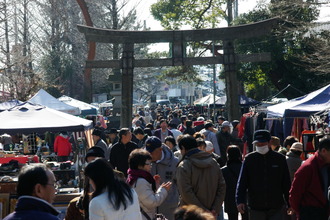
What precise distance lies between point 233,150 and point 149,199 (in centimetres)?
295

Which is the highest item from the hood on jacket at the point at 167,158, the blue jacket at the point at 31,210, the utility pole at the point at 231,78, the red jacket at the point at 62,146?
the utility pole at the point at 231,78

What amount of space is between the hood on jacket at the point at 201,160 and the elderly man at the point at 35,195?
3.34 metres

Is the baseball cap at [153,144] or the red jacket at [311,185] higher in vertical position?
the baseball cap at [153,144]

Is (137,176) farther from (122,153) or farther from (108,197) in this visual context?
(122,153)

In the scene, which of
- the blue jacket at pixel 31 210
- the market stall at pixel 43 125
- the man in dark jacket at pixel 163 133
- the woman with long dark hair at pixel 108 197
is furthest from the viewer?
the man in dark jacket at pixel 163 133

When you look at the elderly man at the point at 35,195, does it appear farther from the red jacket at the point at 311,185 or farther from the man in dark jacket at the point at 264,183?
the man in dark jacket at the point at 264,183

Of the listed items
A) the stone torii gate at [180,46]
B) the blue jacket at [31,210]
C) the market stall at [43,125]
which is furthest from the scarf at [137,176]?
the stone torii gate at [180,46]

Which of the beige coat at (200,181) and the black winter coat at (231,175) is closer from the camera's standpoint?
the beige coat at (200,181)

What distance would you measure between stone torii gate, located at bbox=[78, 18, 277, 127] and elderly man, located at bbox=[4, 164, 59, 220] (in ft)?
61.4

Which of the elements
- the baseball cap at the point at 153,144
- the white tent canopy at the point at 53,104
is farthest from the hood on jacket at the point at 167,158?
the white tent canopy at the point at 53,104

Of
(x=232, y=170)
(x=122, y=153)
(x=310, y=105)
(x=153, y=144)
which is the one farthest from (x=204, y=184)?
(x=310, y=105)

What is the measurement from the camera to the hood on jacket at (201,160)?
23.7ft

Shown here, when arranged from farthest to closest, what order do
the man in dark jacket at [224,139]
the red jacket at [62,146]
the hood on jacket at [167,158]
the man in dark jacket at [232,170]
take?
the red jacket at [62,146]
the man in dark jacket at [224,139]
the man in dark jacket at [232,170]
the hood on jacket at [167,158]

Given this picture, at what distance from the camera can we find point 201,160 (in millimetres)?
7266
